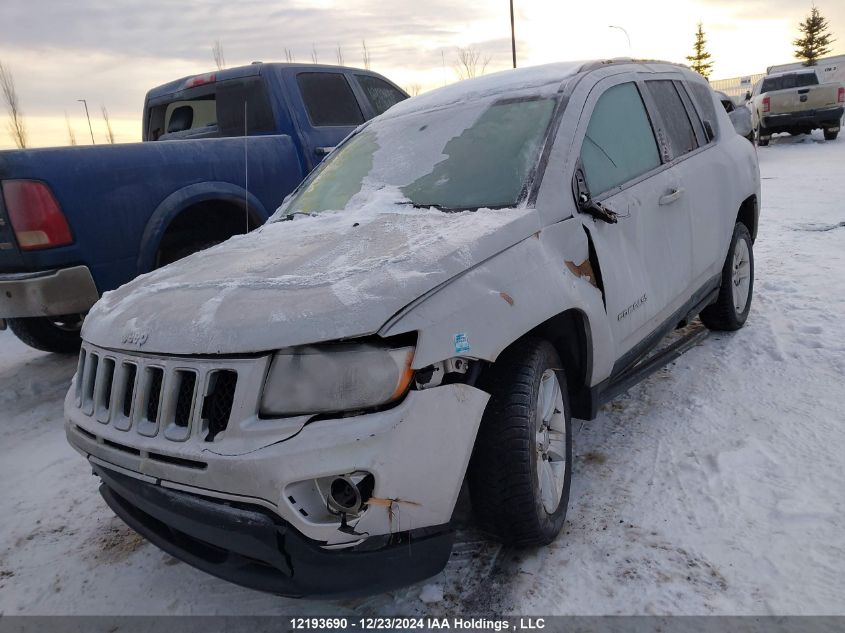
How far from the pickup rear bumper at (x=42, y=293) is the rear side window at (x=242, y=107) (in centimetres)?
221

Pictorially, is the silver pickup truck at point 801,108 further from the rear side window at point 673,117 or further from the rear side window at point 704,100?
the rear side window at point 673,117

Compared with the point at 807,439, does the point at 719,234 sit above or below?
above

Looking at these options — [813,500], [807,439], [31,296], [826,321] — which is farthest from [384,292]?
[826,321]

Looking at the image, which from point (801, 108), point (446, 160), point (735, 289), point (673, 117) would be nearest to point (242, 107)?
point (446, 160)

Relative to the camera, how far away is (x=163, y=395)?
1.87m

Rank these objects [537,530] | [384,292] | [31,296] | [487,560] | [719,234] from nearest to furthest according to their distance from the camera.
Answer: [384,292], [537,530], [487,560], [31,296], [719,234]

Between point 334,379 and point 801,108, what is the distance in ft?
59.2

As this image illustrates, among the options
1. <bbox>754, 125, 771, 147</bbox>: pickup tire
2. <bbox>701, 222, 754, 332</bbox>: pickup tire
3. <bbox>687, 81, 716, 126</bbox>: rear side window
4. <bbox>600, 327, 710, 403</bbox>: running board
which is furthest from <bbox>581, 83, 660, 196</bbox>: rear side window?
<bbox>754, 125, 771, 147</bbox>: pickup tire

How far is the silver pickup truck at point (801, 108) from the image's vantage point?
A: 15.7 meters

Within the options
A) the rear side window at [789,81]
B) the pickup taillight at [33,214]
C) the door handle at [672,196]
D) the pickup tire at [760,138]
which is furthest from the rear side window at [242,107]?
the rear side window at [789,81]

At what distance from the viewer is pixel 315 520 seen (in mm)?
1746

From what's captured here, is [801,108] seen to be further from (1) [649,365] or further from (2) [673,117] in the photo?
(1) [649,365]

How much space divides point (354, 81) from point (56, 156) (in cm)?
296

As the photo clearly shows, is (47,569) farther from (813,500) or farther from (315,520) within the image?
(813,500)
